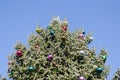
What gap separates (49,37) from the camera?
1436cm

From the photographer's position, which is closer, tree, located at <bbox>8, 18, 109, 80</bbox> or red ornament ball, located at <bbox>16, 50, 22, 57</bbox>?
tree, located at <bbox>8, 18, 109, 80</bbox>

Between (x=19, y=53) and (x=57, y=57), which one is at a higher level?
(x=19, y=53)

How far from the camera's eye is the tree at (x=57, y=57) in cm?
1336

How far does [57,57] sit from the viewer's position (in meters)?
13.3

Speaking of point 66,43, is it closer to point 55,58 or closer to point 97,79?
point 55,58

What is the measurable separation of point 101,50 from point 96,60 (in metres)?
0.66

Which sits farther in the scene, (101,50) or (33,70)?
(101,50)

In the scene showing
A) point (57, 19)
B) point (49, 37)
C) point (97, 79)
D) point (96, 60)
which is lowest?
point (97, 79)

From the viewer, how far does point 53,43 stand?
14.0 m

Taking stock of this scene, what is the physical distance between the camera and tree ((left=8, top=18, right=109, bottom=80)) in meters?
13.4

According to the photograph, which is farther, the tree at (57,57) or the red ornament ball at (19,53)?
the red ornament ball at (19,53)

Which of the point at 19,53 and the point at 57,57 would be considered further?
the point at 19,53

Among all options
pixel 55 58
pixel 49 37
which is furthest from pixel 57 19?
pixel 55 58

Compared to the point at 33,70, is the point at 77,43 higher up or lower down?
higher up
